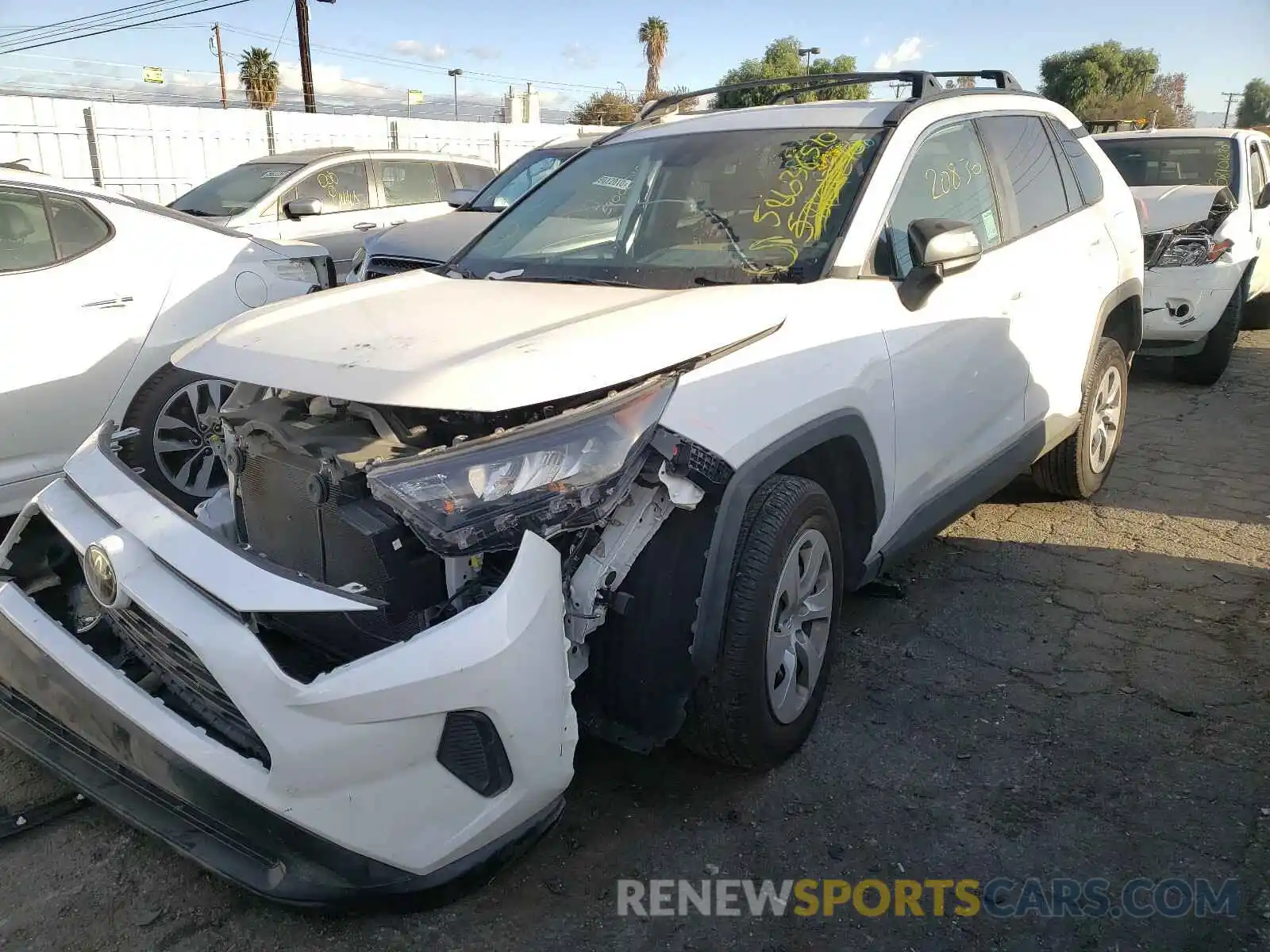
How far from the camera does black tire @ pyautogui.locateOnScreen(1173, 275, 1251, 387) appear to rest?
720cm

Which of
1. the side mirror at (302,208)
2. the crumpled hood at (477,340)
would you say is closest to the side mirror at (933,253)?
the crumpled hood at (477,340)

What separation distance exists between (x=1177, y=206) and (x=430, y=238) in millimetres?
5752

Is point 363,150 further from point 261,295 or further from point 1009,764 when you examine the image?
point 1009,764

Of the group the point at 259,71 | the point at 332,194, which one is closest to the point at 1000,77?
the point at 332,194

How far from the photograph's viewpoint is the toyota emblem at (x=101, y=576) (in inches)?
84.7

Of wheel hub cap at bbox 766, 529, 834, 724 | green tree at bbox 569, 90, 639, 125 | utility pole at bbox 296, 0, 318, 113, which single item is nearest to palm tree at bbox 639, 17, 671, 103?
green tree at bbox 569, 90, 639, 125

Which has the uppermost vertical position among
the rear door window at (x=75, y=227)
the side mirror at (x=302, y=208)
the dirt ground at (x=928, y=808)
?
the rear door window at (x=75, y=227)

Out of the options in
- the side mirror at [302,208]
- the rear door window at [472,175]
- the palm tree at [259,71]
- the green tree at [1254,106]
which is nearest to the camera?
the side mirror at [302,208]

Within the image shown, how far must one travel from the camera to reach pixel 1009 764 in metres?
2.85

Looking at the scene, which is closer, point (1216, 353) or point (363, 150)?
point (1216, 353)

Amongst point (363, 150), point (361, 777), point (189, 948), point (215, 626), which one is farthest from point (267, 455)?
point (363, 150)

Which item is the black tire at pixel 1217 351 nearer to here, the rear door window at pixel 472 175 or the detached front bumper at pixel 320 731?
the rear door window at pixel 472 175

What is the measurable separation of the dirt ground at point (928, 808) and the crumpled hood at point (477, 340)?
47.6 inches

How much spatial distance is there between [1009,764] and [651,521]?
4.57 ft
